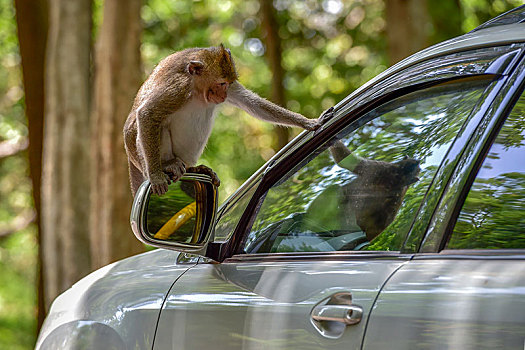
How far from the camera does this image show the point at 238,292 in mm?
2586

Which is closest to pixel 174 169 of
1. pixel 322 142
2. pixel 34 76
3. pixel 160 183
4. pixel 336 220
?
pixel 160 183

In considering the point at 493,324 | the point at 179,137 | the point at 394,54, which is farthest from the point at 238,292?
the point at 394,54

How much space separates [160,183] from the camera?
10.9 ft

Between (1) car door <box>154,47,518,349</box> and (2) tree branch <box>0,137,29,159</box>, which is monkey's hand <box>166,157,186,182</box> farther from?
(2) tree branch <box>0,137,29,159</box>

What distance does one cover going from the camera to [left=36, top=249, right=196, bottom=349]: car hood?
9.47 feet

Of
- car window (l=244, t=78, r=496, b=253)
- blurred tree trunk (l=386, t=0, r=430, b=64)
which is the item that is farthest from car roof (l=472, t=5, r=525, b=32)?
blurred tree trunk (l=386, t=0, r=430, b=64)

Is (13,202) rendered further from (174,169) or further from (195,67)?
(174,169)

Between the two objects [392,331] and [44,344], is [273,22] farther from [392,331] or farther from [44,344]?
[392,331]

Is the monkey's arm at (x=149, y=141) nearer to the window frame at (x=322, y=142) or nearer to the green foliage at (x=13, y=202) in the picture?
the window frame at (x=322, y=142)

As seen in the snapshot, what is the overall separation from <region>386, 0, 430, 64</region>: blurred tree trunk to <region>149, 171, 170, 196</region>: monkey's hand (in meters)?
5.71

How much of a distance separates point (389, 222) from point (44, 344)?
1700 millimetres

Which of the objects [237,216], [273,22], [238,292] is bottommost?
[238,292]

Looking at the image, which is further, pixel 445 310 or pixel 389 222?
pixel 389 222

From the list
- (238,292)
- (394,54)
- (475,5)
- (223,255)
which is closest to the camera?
(238,292)
